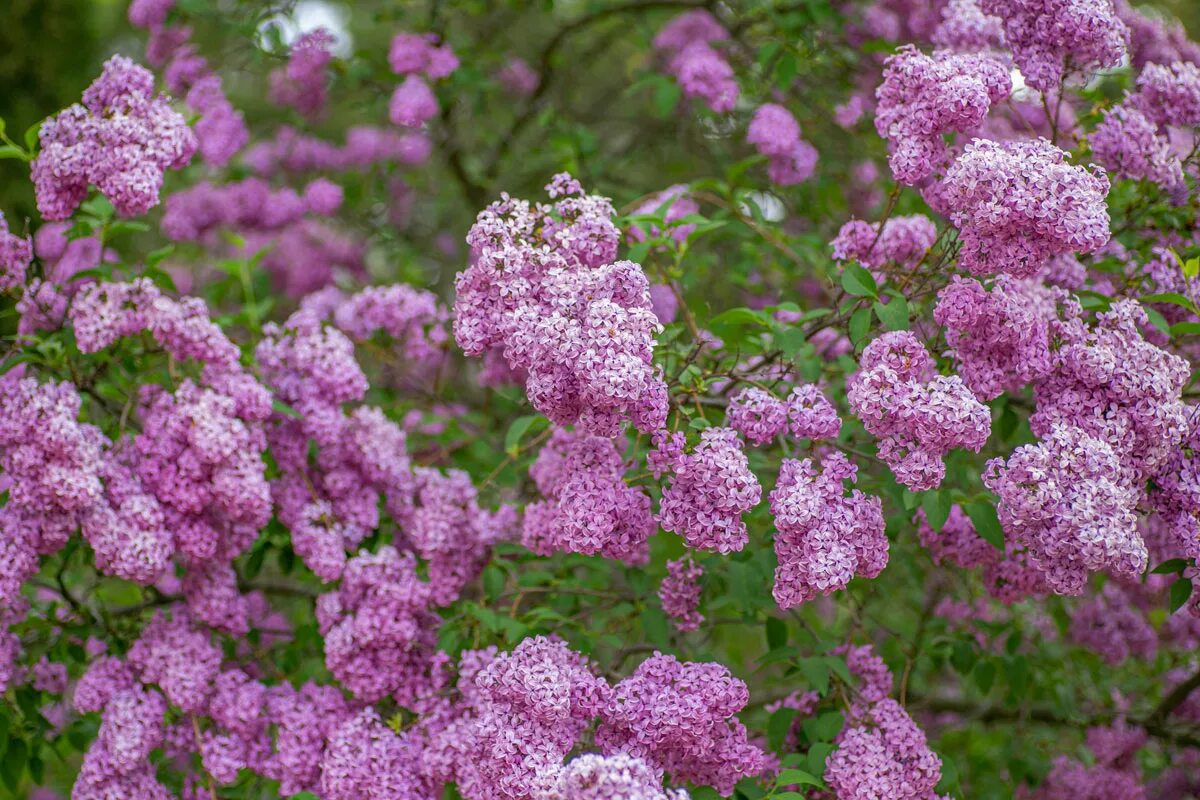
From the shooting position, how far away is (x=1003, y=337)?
110 inches

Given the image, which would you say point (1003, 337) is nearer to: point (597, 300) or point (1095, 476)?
point (1095, 476)

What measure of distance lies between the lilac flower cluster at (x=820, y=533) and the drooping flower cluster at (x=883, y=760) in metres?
0.48

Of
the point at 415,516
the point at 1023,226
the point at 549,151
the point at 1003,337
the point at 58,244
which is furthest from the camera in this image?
the point at 549,151

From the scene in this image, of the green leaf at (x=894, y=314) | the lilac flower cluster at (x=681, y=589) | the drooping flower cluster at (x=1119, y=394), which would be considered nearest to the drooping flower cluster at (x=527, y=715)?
the lilac flower cluster at (x=681, y=589)

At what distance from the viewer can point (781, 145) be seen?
4590 millimetres

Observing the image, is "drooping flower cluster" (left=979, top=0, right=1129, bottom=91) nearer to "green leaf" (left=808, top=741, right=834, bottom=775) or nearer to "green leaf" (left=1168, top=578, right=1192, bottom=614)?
"green leaf" (left=1168, top=578, right=1192, bottom=614)

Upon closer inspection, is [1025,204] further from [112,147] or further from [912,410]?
[112,147]

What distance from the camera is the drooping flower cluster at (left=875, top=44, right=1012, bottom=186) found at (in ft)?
9.12

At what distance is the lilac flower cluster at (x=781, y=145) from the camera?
15.1 ft

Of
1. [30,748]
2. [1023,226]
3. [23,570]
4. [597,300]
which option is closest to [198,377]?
[23,570]

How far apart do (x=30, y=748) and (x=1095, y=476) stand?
3.18 metres

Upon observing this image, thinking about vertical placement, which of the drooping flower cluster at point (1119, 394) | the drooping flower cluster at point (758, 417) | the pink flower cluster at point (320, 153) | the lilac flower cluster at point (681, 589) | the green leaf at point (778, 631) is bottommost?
the pink flower cluster at point (320, 153)

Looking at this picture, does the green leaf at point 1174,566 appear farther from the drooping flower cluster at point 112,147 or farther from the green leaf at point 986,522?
the drooping flower cluster at point 112,147

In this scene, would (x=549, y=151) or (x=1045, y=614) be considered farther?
(x=549, y=151)
